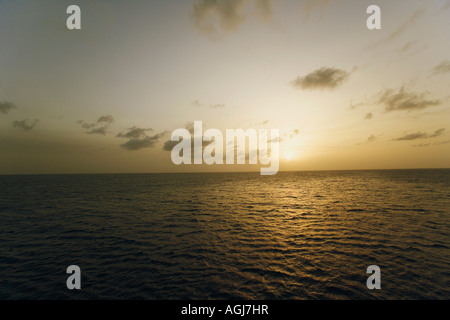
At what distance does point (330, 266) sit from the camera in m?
16.7

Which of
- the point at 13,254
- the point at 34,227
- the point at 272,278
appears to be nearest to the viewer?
the point at 272,278

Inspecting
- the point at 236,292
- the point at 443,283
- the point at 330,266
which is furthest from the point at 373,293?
the point at 236,292

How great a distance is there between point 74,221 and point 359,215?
47.4 meters

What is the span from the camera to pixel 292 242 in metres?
22.5

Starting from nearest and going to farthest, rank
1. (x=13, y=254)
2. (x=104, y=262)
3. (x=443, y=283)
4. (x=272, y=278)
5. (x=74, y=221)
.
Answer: (x=443, y=283)
(x=272, y=278)
(x=104, y=262)
(x=13, y=254)
(x=74, y=221)

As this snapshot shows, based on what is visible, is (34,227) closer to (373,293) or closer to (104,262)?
(104,262)

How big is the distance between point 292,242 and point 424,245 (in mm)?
13367

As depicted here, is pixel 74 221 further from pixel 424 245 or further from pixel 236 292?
pixel 424 245

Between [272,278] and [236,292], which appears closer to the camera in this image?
[236,292]

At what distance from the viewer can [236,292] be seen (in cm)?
1341
